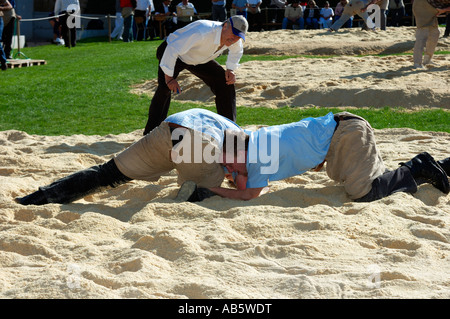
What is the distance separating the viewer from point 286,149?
4.70 m

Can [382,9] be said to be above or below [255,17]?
above

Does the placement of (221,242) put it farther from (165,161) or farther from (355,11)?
(355,11)

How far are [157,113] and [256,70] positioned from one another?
559 cm

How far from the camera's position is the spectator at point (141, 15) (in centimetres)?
1928

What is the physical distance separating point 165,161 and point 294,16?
51.7ft

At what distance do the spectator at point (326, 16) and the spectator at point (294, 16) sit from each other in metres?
0.59

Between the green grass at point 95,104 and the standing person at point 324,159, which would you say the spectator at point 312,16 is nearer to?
the green grass at point 95,104

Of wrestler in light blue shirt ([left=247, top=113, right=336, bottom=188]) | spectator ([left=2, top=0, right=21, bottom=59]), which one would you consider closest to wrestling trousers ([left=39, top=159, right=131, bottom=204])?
wrestler in light blue shirt ([left=247, top=113, right=336, bottom=188])

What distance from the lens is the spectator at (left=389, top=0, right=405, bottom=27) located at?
19078 millimetres

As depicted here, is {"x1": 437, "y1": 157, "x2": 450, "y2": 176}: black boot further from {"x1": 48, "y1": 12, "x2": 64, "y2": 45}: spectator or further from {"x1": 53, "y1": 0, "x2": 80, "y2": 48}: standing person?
{"x1": 48, "y1": 12, "x2": 64, "y2": 45}: spectator

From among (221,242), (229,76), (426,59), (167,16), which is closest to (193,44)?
(229,76)

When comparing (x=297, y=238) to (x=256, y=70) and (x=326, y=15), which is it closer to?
(x=256, y=70)

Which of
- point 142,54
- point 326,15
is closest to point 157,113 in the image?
point 142,54

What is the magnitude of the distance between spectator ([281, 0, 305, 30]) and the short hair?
51.0ft
